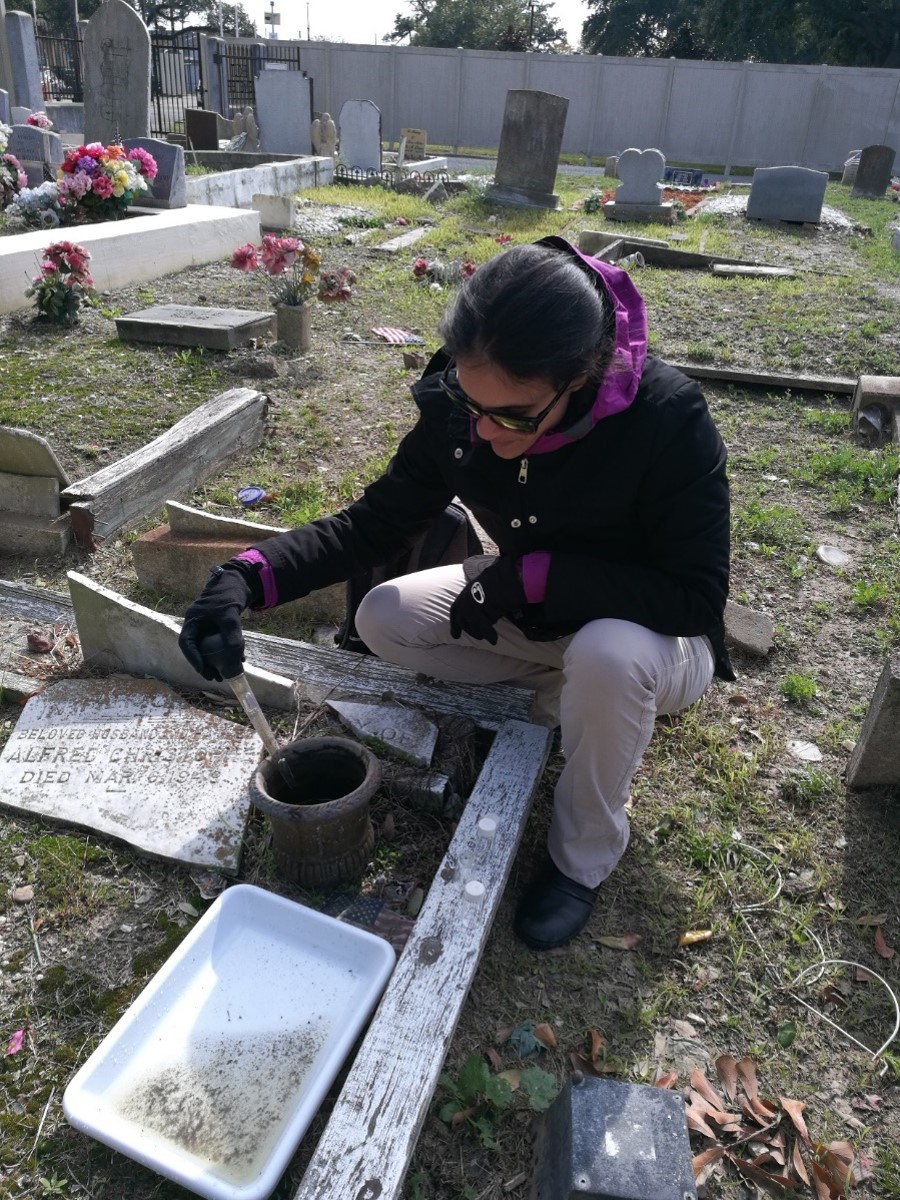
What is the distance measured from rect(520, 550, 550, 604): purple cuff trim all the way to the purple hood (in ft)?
0.94

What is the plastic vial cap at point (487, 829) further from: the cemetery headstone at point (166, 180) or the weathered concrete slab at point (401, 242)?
the cemetery headstone at point (166, 180)

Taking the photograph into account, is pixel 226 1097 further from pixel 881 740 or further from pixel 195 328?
pixel 195 328

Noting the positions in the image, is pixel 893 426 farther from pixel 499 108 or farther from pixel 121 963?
pixel 499 108

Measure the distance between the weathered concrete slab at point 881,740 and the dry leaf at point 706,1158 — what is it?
3.80ft

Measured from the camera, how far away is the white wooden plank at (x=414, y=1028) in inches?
53.5

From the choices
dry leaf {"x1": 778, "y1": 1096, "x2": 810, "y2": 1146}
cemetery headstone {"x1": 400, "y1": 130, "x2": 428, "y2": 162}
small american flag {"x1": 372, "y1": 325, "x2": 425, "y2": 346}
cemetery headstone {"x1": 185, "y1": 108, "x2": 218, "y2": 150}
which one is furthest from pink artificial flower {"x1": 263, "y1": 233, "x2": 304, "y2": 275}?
cemetery headstone {"x1": 400, "y1": 130, "x2": 428, "y2": 162}

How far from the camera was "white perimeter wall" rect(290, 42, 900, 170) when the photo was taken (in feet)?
83.9

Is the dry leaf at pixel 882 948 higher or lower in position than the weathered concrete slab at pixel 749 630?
lower

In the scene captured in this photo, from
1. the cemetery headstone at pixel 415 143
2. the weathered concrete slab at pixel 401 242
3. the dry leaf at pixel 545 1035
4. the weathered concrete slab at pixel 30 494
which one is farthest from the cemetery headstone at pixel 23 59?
the dry leaf at pixel 545 1035

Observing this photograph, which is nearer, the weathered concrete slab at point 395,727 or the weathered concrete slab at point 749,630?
the weathered concrete slab at point 395,727

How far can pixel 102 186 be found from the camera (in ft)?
25.8

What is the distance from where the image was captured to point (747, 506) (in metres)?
4.12

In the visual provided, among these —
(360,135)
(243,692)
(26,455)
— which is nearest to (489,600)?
(243,692)

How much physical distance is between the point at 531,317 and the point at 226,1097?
1.54 m
